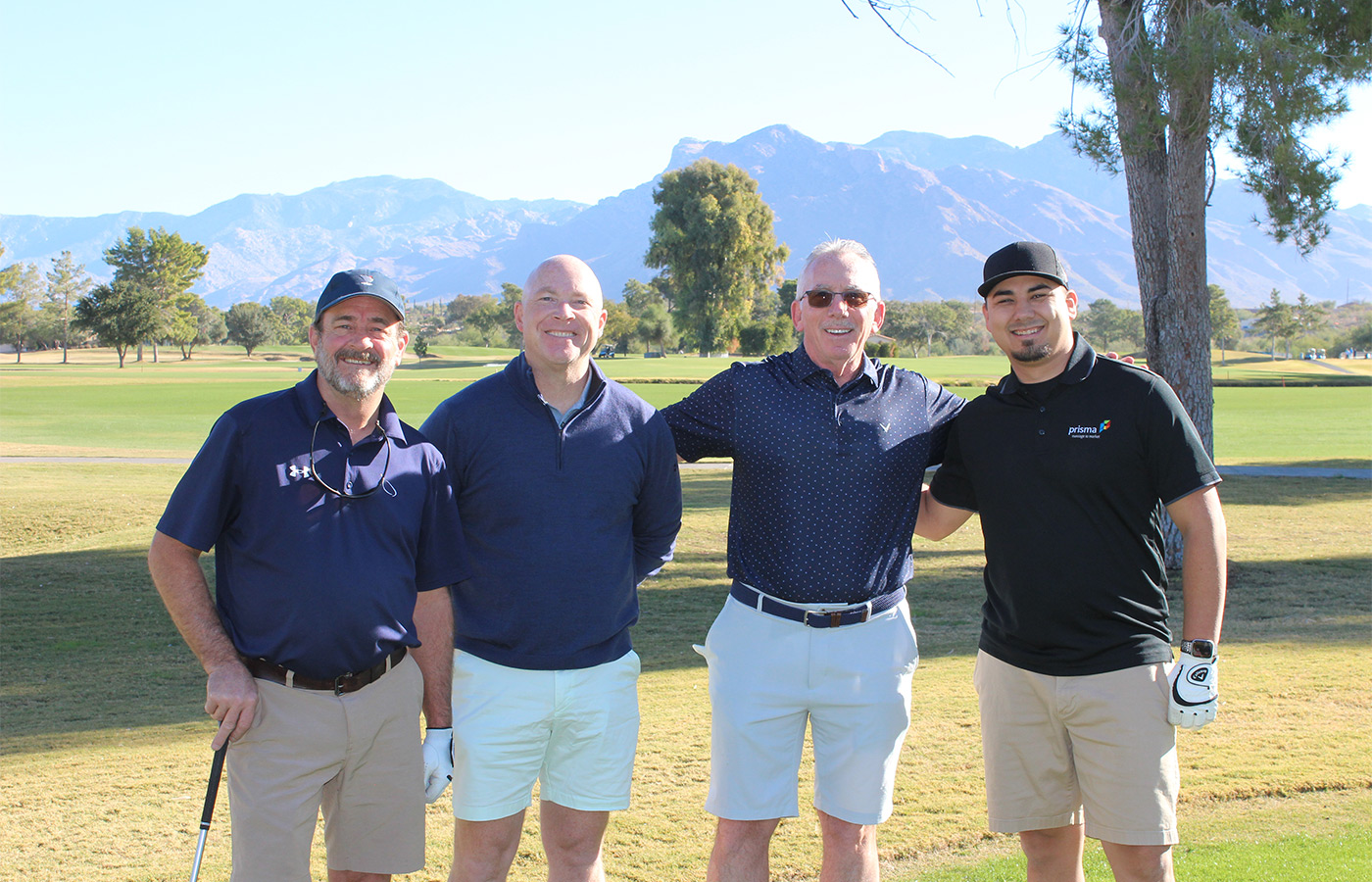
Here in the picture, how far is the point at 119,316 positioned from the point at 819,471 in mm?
84046

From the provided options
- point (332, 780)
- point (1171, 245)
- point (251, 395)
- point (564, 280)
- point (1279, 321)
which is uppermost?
point (1279, 321)

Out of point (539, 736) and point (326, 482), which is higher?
point (326, 482)

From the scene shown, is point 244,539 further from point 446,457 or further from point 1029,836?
point 1029,836

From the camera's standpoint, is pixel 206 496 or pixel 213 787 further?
pixel 213 787

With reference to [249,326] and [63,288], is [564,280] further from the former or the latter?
[249,326]

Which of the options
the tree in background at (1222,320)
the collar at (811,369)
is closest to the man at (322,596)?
the collar at (811,369)

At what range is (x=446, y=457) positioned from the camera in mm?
3494

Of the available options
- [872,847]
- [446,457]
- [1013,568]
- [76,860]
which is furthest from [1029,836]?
[76,860]

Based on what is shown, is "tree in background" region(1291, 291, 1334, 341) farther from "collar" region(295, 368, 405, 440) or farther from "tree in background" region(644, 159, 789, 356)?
"collar" region(295, 368, 405, 440)

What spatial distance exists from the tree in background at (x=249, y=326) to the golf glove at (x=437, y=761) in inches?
4174

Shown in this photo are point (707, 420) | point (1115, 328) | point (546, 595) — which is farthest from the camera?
point (1115, 328)

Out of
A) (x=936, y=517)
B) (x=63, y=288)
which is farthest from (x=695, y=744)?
(x=63, y=288)

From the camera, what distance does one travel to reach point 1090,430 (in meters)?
3.48

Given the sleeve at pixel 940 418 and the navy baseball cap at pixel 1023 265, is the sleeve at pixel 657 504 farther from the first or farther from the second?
the navy baseball cap at pixel 1023 265
